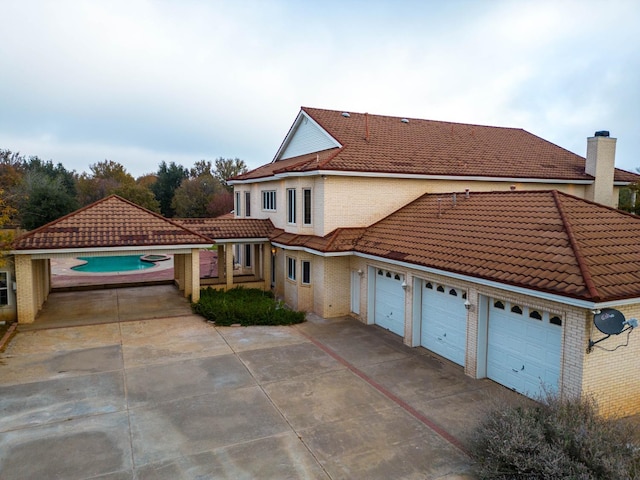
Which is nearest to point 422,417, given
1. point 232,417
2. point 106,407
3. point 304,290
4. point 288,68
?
point 232,417

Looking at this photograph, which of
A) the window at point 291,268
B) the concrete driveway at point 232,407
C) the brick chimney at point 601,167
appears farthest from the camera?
the brick chimney at point 601,167

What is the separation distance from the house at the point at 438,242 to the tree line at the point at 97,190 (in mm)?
21247

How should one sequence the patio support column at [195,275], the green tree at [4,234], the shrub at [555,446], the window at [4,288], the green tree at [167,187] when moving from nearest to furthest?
the shrub at [555,446], the green tree at [4,234], the window at [4,288], the patio support column at [195,275], the green tree at [167,187]

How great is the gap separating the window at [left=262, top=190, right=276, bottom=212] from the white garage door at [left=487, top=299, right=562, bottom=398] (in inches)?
562

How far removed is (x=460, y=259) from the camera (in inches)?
467

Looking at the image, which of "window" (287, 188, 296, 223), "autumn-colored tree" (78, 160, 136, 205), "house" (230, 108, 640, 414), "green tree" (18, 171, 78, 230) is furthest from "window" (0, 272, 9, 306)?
"autumn-colored tree" (78, 160, 136, 205)

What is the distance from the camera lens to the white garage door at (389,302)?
15.0 meters

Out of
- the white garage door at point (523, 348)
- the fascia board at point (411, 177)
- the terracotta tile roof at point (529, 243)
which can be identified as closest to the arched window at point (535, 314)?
the white garage door at point (523, 348)

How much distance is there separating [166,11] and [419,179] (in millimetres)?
11997

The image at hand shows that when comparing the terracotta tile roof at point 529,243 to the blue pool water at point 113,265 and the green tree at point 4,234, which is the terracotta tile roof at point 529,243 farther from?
the blue pool water at point 113,265

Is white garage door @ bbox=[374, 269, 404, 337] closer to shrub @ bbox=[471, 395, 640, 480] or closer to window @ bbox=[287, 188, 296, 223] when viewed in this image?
window @ bbox=[287, 188, 296, 223]

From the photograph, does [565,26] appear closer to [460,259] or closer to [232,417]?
[460,259]

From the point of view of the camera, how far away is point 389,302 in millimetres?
15594

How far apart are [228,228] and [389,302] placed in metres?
9.42
